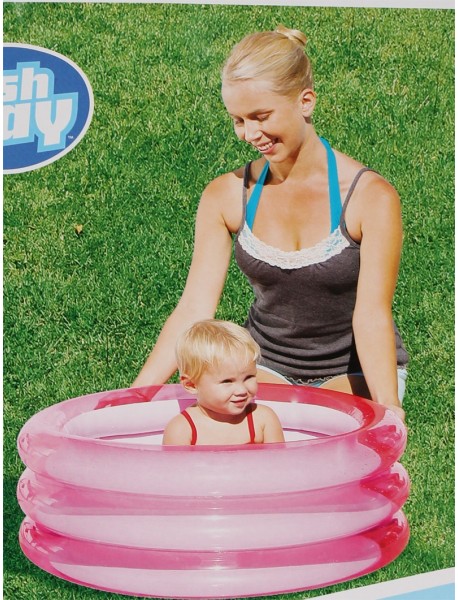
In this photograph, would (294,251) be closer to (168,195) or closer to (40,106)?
(168,195)

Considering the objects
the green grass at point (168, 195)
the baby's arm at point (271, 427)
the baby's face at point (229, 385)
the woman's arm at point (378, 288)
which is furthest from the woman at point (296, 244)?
the baby's face at point (229, 385)

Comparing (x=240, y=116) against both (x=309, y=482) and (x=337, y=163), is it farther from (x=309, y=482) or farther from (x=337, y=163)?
(x=309, y=482)

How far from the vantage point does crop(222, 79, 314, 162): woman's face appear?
136 inches

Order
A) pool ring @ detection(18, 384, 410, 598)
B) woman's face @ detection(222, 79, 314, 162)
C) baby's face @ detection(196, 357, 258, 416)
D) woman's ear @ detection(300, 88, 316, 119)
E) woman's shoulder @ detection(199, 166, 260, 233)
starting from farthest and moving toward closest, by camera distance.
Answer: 1. woman's shoulder @ detection(199, 166, 260, 233)
2. woman's ear @ detection(300, 88, 316, 119)
3. woman's face @ detection(222, 79, 314, 162)
4. baby's face @ detection(196, 357, 258, 416)
5. pool ring @ detection(18, 384, 410, 598)

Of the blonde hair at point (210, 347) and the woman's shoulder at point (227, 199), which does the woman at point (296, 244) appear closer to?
the woman's shoulder at point (227, 199)

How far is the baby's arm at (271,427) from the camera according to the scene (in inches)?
133

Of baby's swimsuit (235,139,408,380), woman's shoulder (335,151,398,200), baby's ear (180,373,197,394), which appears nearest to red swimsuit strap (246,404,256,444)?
baby's ear (180,373,197,394)

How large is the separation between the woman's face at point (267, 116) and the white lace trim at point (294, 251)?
0.86 feet

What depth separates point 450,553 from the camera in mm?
4281

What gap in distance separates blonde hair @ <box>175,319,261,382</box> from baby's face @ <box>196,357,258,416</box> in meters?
0.02

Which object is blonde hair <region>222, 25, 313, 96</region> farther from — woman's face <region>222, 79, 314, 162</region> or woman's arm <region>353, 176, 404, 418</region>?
woman's arm <region>353, 176, 404, 418</region>

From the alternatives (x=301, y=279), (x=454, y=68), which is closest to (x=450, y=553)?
(x=301, y=279)

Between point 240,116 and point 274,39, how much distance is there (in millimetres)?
243

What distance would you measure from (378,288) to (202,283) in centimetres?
58
